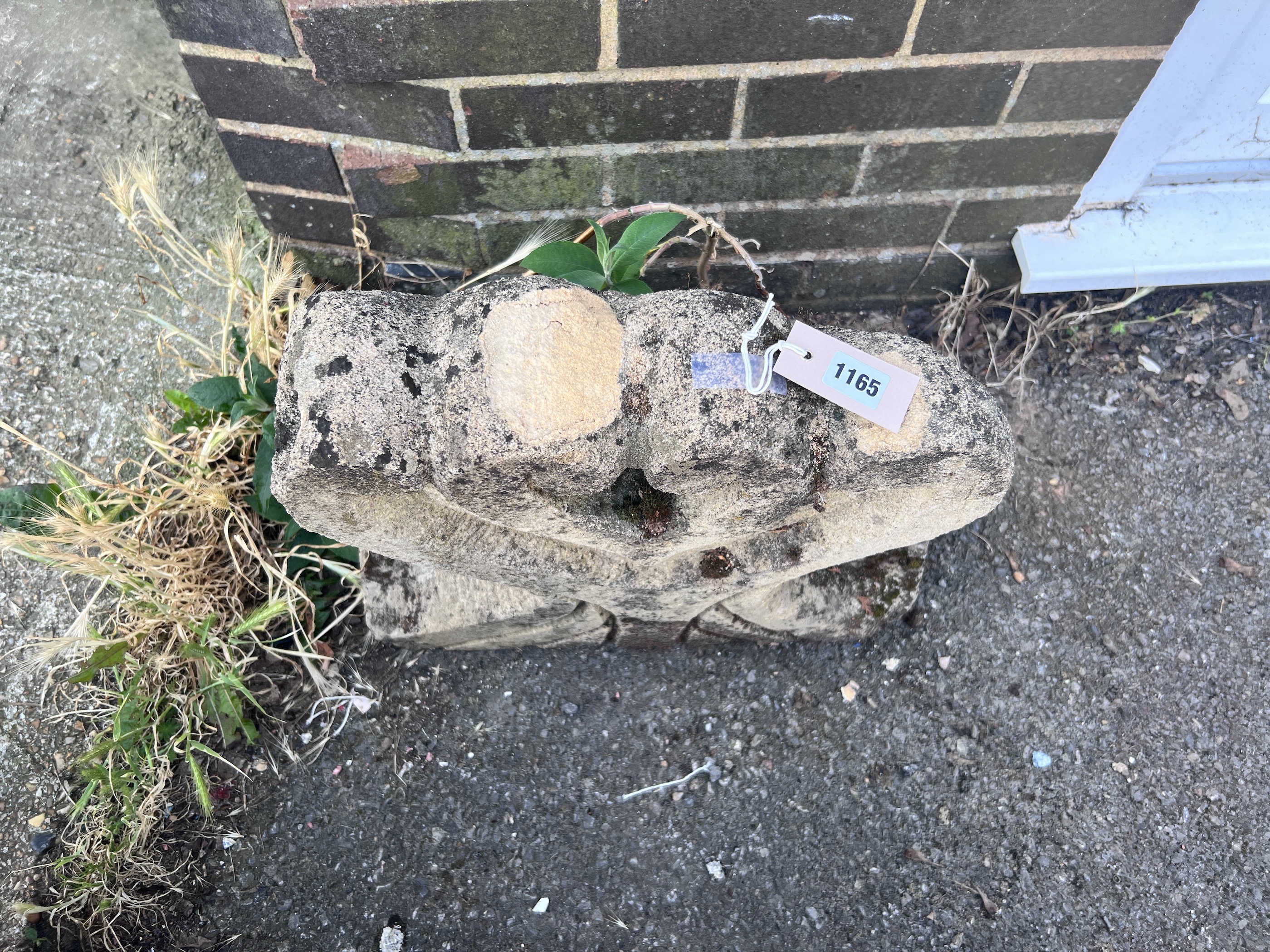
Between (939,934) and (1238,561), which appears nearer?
(939,934)

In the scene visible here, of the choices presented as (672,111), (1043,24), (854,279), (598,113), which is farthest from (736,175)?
(1043,24)

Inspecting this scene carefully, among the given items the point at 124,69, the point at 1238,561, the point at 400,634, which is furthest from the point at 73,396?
the point at 1238,561

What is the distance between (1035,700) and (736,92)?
4.27ft

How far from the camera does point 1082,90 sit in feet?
4.59

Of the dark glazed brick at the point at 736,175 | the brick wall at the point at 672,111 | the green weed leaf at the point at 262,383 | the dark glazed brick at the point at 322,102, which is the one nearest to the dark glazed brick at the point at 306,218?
the brick wall at the point at 672,111

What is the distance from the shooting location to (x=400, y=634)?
4.85ft

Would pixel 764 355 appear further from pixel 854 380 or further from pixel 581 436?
pixel 581 436

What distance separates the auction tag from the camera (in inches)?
33.9

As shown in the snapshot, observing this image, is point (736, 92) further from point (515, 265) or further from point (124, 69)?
point (124, 69)

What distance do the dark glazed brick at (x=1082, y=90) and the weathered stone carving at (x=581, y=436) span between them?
0.74 meters

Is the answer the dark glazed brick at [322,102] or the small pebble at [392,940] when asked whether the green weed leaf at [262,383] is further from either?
the small pebble at [392,940]

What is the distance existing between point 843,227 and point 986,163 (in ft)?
0.95

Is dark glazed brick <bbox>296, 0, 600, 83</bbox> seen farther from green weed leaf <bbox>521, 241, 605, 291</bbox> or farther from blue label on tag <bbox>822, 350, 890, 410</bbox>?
blue label on tag <bbox>822, 350, 890, 410</bbox>

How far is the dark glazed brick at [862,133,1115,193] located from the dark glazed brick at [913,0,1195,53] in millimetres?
192
